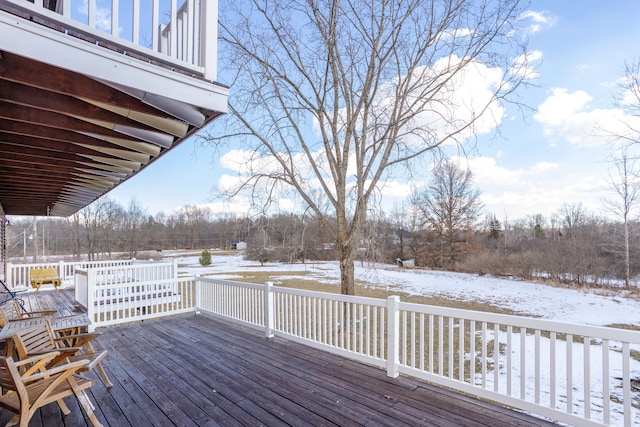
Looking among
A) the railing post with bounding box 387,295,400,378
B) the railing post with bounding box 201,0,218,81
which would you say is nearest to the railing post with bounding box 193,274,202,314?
the railing post with bounding box 387,295,400,378

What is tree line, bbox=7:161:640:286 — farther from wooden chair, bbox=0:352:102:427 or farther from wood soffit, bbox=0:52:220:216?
wooden chair, bbox=0:352:102:427

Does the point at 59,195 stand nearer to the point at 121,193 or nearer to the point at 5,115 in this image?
the point at 5,115

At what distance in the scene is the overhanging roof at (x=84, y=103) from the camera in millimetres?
1622

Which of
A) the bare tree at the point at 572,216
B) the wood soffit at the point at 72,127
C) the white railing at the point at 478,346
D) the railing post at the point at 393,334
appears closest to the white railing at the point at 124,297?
the white railing at the point at 478,346

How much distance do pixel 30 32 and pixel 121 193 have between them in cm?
2872

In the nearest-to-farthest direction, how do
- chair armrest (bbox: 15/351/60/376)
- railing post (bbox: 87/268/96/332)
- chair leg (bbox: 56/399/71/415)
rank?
chair armrest (bbox: 15/351/60/376), chair leg (bbox: 56/399/71/415), railing post (bbox: 87/268/96/332)

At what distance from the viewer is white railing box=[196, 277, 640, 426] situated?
243cm

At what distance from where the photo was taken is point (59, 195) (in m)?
6.39

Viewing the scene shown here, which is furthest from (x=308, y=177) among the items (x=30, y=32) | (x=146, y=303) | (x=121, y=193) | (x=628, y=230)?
(x=121, y=193)

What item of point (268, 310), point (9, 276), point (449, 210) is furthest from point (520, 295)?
point (9, 276)

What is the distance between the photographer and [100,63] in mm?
1725

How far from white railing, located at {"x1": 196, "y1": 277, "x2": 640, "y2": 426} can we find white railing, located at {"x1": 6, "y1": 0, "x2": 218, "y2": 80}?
2718 mm

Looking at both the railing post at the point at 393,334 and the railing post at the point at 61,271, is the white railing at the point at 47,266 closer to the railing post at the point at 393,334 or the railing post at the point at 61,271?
the railing post at the point at 61,271

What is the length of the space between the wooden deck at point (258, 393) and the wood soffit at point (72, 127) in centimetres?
237
